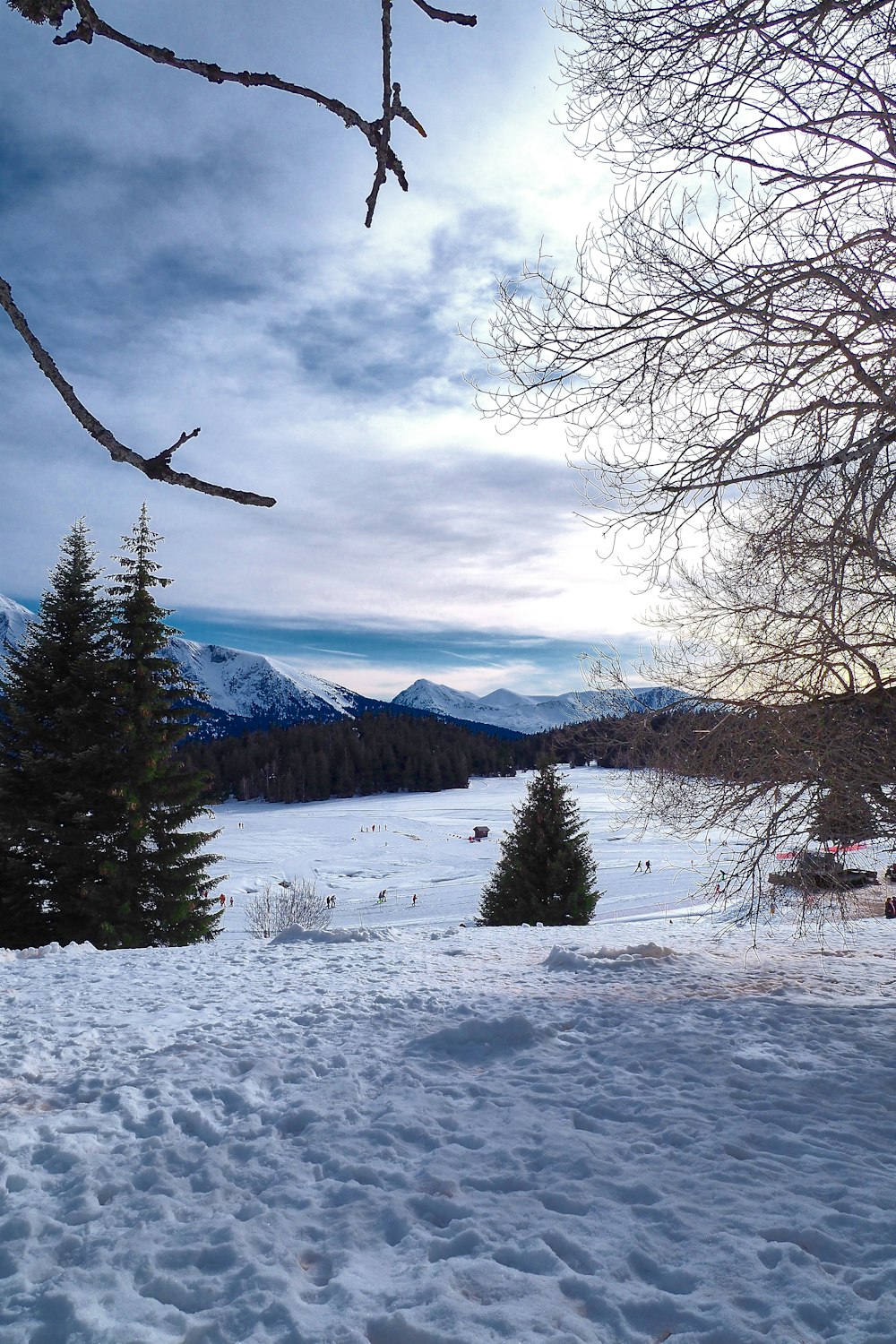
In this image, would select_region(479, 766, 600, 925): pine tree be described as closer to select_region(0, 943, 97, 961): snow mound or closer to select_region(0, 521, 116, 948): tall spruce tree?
select_region(0, 521, 116, 948): tall spruce tree

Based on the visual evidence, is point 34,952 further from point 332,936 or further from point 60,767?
point 60,767

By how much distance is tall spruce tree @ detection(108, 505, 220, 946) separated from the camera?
1661 centimetres

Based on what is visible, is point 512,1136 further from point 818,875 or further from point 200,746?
point 200,746

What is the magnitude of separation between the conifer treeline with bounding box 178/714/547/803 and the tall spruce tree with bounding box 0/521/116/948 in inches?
3386

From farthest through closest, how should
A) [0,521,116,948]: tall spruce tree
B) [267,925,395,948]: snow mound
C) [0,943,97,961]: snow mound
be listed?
1. [0,521,116,948]: tall spruce tree
2. [267,925,395,948]: snow mound
3. [0,943,97,961]: snow mound

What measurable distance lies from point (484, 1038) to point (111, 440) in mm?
5424

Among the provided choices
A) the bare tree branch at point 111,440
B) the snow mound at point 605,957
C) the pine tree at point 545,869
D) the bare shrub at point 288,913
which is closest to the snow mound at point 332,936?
the snow mound at point 605,957

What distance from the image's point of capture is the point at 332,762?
349 feet


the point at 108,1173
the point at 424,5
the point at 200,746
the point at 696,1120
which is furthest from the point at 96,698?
the point at 200,746

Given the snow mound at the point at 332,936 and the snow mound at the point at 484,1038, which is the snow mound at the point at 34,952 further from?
the snow mound at the point at 484,1038

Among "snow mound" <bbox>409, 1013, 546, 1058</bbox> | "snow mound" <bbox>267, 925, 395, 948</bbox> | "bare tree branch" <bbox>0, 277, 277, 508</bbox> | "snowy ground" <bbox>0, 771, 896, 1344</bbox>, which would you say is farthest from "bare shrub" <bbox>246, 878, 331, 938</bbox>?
"bare tree branch" <bbox>0, 277, 277, 508</bbox>

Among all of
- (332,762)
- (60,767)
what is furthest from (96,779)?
(332,762)

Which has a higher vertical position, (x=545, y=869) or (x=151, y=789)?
(x=151, y=789)

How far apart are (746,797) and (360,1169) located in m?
4.57
